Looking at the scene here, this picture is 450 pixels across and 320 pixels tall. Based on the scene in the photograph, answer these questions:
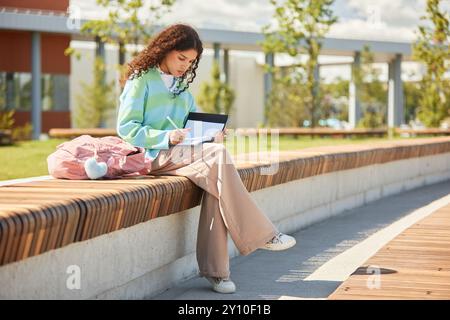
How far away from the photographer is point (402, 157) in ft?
41.1

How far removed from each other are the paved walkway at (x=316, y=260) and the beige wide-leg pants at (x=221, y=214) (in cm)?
25

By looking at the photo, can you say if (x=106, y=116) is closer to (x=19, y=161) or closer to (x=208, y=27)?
(x=208, y=27)

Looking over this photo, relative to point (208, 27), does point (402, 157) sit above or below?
below

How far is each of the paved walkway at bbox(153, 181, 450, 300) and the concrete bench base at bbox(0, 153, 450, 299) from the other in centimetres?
14

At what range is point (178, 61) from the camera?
613 centimetres

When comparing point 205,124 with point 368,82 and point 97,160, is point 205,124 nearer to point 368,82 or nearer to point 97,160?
point 97,160

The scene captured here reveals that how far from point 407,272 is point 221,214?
121cm

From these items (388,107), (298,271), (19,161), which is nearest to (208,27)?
(388,107)

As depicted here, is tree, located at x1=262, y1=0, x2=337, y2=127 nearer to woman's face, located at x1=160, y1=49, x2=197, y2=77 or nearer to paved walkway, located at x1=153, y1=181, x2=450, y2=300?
paved walkway, located at x1=153, y1=181, x2=450, y2=300

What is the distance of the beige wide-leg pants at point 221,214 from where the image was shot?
558cm

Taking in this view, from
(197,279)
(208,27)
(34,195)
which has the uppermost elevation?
(208,27)

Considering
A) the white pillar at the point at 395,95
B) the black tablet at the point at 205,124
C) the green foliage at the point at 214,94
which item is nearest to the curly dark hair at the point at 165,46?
the black tablet at the point at 205,124

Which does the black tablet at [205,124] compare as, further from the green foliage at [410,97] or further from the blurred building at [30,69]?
the green foliage at [410,97]
